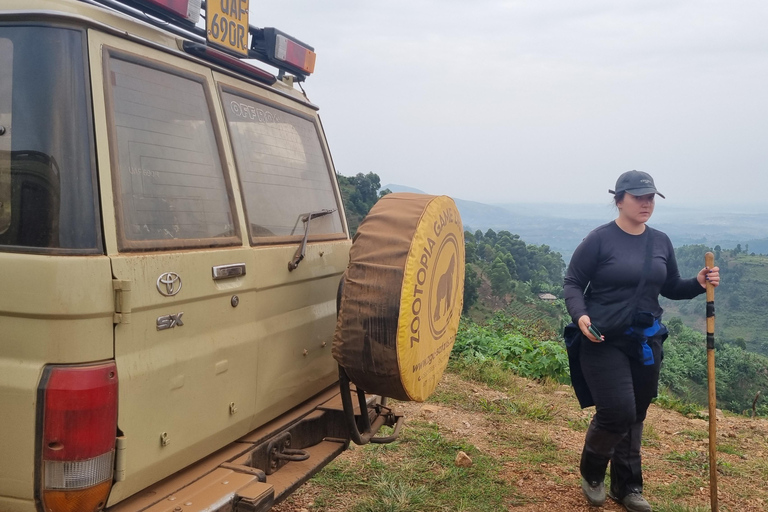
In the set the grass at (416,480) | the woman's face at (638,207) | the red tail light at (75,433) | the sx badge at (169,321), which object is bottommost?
the grass at (416,480)

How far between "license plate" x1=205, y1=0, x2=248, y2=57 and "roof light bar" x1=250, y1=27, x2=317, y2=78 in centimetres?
35

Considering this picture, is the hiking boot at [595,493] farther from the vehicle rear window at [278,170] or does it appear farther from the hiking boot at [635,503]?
the vehicle rear window at [278,170]

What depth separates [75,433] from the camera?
1830mm

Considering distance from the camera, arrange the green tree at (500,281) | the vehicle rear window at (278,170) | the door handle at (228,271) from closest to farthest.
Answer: the door handle at (228,271)
the vehicle rear window at (278,170)
the green tree at (500,281)

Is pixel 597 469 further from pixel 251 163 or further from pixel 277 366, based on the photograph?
pixel 251 163

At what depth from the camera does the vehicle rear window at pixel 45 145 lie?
73.6 inches

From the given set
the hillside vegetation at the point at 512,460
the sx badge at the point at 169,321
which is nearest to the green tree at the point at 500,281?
the hillside vegetation at the point at 512,460

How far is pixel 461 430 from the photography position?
512 centimetres

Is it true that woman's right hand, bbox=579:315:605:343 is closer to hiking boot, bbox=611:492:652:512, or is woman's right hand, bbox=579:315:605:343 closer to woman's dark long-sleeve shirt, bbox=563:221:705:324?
woman's dark long-sleeve shirt, bbox=563:221:705:324

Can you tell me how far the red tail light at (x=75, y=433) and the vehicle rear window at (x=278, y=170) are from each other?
97 cm

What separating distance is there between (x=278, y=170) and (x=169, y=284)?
109cm

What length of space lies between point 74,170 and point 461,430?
12.9 ft

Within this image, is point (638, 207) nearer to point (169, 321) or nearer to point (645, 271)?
point (645, 271)

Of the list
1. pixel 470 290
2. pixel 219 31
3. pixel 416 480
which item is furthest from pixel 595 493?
pixel 470 290
